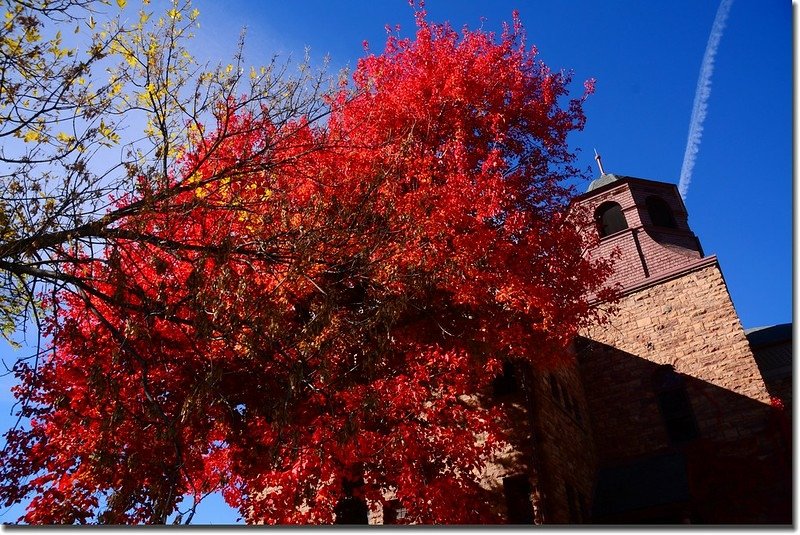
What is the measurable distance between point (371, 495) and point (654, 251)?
1447 centimetres

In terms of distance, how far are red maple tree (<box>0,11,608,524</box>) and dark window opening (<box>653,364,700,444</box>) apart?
663 cm

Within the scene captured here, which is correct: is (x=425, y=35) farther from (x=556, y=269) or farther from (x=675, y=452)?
Result: (x=675, y=452)

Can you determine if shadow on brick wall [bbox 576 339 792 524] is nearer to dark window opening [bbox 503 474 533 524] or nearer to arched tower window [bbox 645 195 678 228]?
dark window opening [bbox 503 474 533 524]

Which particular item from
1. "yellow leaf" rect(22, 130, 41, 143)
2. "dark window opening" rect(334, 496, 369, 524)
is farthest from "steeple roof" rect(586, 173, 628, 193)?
"yellow leaf" rect(22, 130, 41, 143)

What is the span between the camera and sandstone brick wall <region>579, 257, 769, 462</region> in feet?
52.5

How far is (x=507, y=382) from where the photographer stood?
535 inches

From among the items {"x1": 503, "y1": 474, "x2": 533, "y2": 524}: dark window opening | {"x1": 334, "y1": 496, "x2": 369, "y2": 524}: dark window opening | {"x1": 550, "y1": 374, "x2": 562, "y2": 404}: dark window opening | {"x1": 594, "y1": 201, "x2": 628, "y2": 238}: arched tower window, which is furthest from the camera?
{"x1": 594, "y1": 201, "x2": 628, "y2": 238}: arched tower window

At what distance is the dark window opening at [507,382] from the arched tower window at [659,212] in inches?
417

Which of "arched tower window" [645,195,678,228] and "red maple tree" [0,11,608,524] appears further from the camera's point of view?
"arched tower window" [645,195,678,228]

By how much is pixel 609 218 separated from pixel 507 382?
10.8 meters

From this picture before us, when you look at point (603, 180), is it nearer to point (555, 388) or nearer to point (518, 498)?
point (555, 388)

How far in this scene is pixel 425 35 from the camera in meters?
16.3

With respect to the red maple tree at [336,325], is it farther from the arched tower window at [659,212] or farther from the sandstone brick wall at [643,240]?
the arched tower window at [659,212]

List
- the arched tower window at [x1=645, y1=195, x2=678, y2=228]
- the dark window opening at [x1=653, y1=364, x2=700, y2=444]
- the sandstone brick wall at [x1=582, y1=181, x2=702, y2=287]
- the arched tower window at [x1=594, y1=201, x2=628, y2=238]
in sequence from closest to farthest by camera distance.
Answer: the dark window opening at [x1=653, y1=364, x2=700, y2=444] < the sandstone brick wall at [x1=582, y1=181, x2=702, y2=287] < the arched tower window at [x1=645, y1=195, x2=678, y2=228] < the arched tower window at [x1=594, y1=201, x2=628, y2=238]
